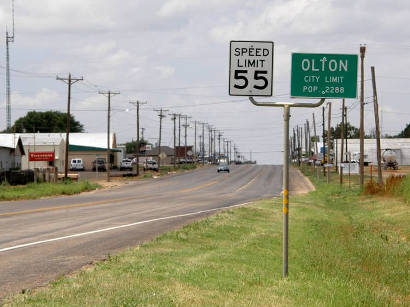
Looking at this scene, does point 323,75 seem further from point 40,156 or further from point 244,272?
point 40,156

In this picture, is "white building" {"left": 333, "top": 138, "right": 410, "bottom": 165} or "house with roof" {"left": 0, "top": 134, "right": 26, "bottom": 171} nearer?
"house with roof" {"left": 0, "top": 134, "right": 26, "bottom": 171}

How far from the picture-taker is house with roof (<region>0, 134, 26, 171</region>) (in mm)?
77625

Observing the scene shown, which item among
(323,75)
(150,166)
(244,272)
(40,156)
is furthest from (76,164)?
(323,75)

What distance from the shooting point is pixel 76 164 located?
347ft

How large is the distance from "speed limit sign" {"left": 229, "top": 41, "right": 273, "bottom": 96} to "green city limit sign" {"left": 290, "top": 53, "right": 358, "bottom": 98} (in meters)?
0.84

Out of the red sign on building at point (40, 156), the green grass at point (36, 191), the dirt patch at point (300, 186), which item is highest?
the red sign on building at point (40, 156)

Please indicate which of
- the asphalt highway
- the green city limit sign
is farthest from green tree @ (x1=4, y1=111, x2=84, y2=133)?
the green city limit sign

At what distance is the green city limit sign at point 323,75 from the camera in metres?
11.3

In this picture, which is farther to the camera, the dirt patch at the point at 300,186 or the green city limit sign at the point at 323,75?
the dirt patch at the point at 300,186

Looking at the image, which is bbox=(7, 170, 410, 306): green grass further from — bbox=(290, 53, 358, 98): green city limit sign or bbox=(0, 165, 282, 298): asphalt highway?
bbox=(290, 53, 358, 98): green city limit sign

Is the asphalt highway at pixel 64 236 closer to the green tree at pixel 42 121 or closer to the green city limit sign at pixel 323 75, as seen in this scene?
the green city limit sign at pixel 323 75

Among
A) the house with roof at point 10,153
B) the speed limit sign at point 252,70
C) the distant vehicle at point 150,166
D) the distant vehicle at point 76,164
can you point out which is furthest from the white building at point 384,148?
the speed limit sign at point 252,70

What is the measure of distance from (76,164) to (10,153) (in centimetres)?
2476

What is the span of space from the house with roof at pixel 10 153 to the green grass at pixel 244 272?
60.2 meters
